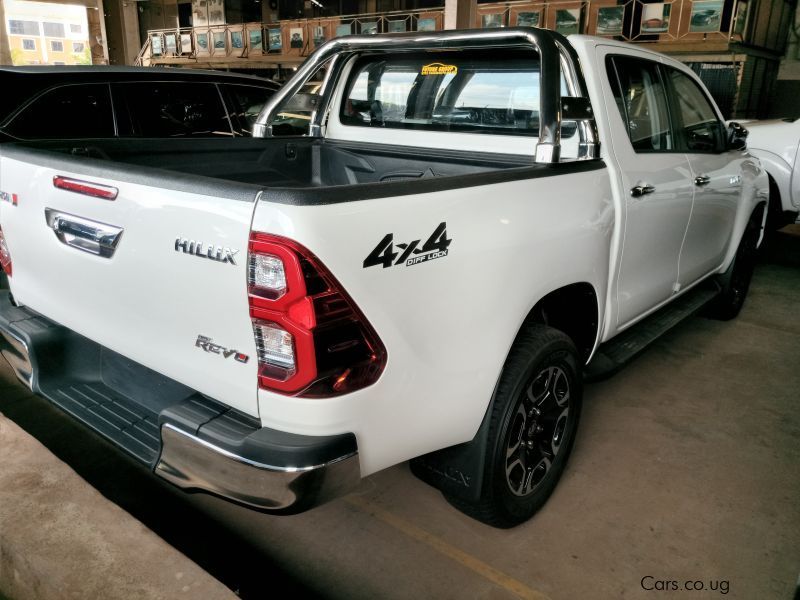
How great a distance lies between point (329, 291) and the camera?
5.22 feet

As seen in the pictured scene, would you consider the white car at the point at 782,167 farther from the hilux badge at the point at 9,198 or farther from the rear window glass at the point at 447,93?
the hilux badge at the point at 9,198

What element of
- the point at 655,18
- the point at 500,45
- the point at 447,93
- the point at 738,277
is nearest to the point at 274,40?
the point at 655,18

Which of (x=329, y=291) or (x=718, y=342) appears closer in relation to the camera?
(x=329, y=291)

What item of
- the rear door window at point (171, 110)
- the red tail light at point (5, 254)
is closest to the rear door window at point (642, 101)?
the red tail light at point (5, 254)

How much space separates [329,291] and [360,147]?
2.00 metres

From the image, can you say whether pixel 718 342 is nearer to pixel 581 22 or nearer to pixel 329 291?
pixel 329 291

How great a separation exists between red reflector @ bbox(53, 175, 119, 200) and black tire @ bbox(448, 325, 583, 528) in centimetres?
143

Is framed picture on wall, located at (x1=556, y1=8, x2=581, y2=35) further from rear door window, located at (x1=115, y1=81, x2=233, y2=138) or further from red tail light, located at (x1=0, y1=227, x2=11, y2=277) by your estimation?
red tail light, located at (x1=0, y1=227, x2=11, y2=277)

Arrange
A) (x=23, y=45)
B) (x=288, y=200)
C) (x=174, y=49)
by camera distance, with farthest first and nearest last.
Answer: (x=23, y=45) < (x=174, y=49) < (x=288, y=200)

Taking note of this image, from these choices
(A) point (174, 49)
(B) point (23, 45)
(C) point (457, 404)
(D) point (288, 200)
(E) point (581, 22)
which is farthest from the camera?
(B) point (23, 45)

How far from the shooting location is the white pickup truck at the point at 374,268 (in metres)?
1.64

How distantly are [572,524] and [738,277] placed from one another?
327 cm

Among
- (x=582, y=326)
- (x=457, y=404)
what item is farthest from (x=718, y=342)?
(x=457, y=404)

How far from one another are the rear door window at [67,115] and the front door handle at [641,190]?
3.87 m
